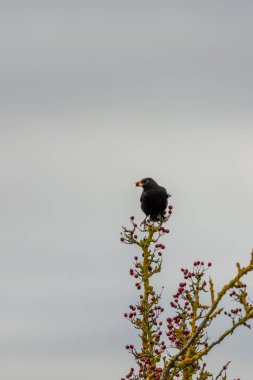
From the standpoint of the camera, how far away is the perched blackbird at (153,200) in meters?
21.4

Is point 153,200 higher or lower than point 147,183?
lower

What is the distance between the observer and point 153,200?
2167cm

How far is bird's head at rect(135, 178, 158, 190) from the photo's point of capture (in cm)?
2261

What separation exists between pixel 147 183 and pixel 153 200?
1204 mm

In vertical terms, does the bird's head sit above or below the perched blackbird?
above

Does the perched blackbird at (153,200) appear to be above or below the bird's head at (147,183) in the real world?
below

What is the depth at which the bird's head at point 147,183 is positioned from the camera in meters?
22.6

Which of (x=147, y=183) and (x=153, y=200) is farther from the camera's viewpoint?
(x=147, y=183)

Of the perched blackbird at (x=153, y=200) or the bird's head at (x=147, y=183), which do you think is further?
the bird's head at (x=147, y=183)

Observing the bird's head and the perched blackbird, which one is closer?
the perched blackbird

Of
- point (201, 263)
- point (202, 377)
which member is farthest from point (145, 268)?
point (202, 377)

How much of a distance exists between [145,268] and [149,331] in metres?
1.51

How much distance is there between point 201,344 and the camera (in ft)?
47.1

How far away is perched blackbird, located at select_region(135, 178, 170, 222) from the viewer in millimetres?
21406
